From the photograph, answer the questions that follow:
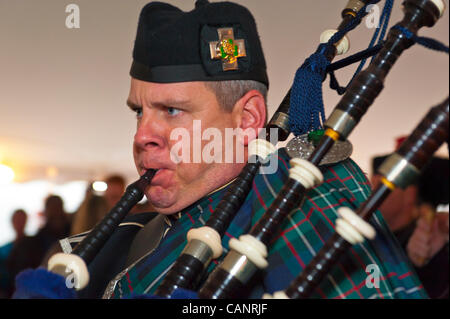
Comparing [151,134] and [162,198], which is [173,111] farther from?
[162,198]

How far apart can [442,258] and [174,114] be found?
54.5 inches

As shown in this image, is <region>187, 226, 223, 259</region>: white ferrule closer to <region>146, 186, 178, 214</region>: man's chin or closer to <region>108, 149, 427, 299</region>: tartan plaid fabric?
<region>108, 149, 427, 299</region>: tartan plaid fabric

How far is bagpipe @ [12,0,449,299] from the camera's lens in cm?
74

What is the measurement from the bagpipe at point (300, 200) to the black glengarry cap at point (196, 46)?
217mm

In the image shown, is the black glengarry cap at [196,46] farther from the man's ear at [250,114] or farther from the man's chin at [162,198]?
the man's chin at [162,198]

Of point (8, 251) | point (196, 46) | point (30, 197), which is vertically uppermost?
point (196, 46)

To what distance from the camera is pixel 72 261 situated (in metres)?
0.90

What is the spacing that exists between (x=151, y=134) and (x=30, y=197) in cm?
819

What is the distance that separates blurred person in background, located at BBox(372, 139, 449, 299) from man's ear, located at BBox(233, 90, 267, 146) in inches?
24.4

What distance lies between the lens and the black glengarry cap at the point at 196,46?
1.11 metres

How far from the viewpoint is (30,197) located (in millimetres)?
8742

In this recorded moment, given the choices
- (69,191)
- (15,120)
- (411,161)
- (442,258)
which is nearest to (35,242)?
(15,120)

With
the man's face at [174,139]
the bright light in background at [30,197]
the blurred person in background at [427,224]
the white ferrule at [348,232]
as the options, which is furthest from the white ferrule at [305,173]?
the bright light in background at [30,197]

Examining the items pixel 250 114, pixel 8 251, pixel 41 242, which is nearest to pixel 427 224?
pixel 250 114
